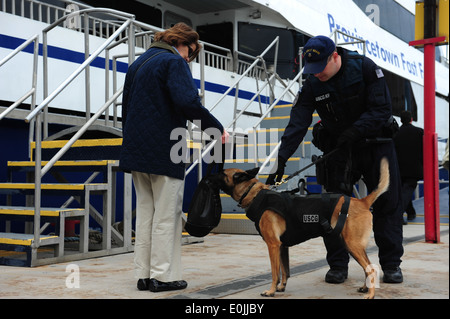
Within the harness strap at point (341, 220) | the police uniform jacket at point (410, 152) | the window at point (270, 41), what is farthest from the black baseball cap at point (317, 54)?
the window at point (270, 41)

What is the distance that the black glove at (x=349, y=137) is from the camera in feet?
10.9

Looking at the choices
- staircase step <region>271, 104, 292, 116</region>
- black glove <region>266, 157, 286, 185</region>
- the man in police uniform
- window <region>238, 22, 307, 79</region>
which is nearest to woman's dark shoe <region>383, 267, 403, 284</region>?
the man in police uniform

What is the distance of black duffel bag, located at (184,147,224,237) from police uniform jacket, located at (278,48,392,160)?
52 cm

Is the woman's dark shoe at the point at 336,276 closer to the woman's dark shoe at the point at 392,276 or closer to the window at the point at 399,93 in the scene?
A: the woman's dark shoe at the point at 392,276

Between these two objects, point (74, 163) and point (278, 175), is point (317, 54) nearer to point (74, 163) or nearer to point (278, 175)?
point (278, 175)

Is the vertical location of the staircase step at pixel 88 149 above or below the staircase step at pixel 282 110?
below

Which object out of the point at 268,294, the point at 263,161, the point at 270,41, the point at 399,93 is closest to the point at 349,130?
the point at 268,294

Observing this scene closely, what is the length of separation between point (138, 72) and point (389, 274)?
2.01 metres

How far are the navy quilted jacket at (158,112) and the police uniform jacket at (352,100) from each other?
0.62m

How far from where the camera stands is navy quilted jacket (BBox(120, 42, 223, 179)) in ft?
10.4

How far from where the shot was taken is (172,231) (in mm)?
3273

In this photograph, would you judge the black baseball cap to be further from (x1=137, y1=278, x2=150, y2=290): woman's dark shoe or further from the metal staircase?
the metal staircase

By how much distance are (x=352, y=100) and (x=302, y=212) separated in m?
0.89
